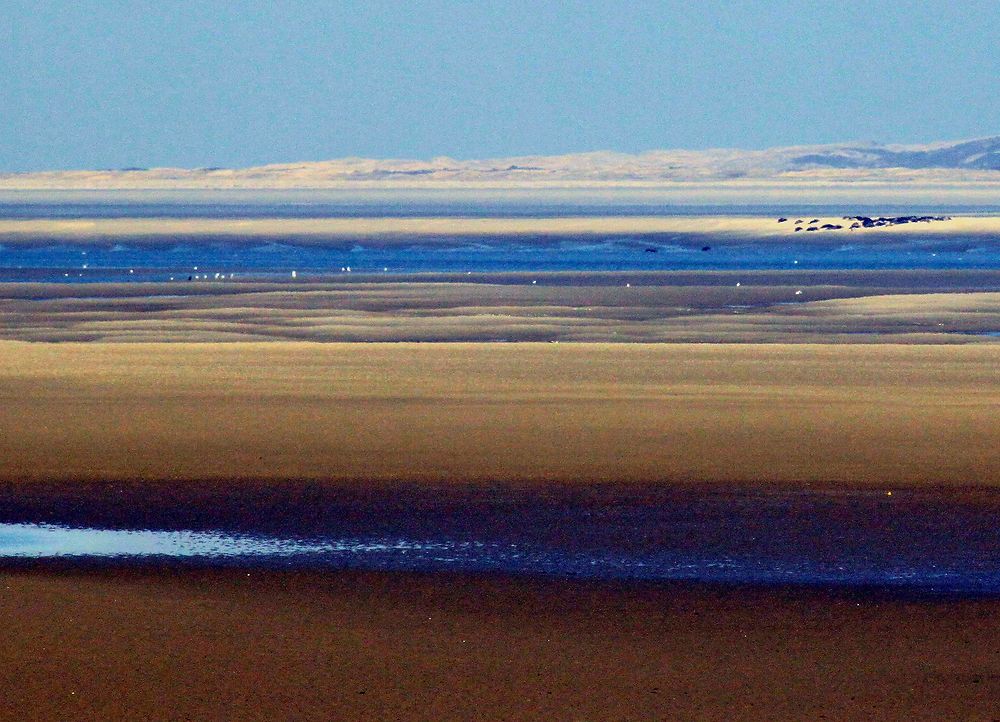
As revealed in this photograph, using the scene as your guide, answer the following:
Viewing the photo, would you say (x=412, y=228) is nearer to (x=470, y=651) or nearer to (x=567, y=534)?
(x=567, y=534)

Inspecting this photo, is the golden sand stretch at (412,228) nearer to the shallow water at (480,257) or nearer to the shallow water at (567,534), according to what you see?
the shallow water at (480,257)

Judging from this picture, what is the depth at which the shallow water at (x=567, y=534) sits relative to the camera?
8180 mm

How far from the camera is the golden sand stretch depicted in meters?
50.2

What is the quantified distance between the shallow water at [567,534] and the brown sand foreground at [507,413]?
0.63m

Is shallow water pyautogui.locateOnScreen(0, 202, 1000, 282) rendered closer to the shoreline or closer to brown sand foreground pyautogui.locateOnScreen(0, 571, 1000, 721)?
the shoreline

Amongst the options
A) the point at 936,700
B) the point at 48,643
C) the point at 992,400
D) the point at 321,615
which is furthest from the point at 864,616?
the point at 992,400

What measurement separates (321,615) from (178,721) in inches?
57.2

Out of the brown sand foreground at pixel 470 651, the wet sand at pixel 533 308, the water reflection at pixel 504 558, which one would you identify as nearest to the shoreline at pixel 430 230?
the wet sand at pixel 533 308

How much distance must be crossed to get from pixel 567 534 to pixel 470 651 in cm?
218

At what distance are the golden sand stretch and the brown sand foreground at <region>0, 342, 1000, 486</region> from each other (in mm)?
31724

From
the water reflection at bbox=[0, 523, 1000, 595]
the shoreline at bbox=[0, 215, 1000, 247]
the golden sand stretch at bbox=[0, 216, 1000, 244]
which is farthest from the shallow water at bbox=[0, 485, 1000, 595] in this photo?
the golden sand stretch at bbox=[0, 216, 1000, 244]

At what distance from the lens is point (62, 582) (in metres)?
7.88

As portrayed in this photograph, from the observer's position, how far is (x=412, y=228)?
2288 inches

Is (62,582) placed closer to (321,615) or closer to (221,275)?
(321,615)
